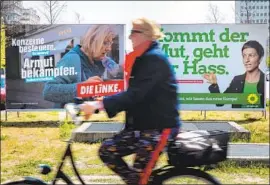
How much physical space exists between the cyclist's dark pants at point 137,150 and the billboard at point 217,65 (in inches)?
358

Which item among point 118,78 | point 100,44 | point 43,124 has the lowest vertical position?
point 43,124

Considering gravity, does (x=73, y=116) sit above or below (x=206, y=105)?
above

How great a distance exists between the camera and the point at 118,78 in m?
12.4

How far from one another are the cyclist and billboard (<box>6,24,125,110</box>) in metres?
8.65

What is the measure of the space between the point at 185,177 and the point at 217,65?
9.41 m

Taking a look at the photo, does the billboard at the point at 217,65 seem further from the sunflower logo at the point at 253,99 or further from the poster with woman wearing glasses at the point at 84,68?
the poster with woman wearing glasses at the point at 84,68

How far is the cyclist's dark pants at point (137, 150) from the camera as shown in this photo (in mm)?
3648

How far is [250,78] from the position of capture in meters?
12.8

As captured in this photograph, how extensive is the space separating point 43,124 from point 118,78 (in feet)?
7.08

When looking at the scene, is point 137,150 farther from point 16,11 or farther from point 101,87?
point 16,11

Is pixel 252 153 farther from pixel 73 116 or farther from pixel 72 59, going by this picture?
pixel 72 59

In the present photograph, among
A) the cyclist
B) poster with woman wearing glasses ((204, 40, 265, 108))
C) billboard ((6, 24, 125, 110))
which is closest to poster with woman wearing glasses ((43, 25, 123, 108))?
billboard ((6, 24, 125, 110))

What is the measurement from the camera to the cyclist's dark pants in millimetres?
3648

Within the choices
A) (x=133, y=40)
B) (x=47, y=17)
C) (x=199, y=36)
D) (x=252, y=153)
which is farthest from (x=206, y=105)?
(x=47, y=17)
